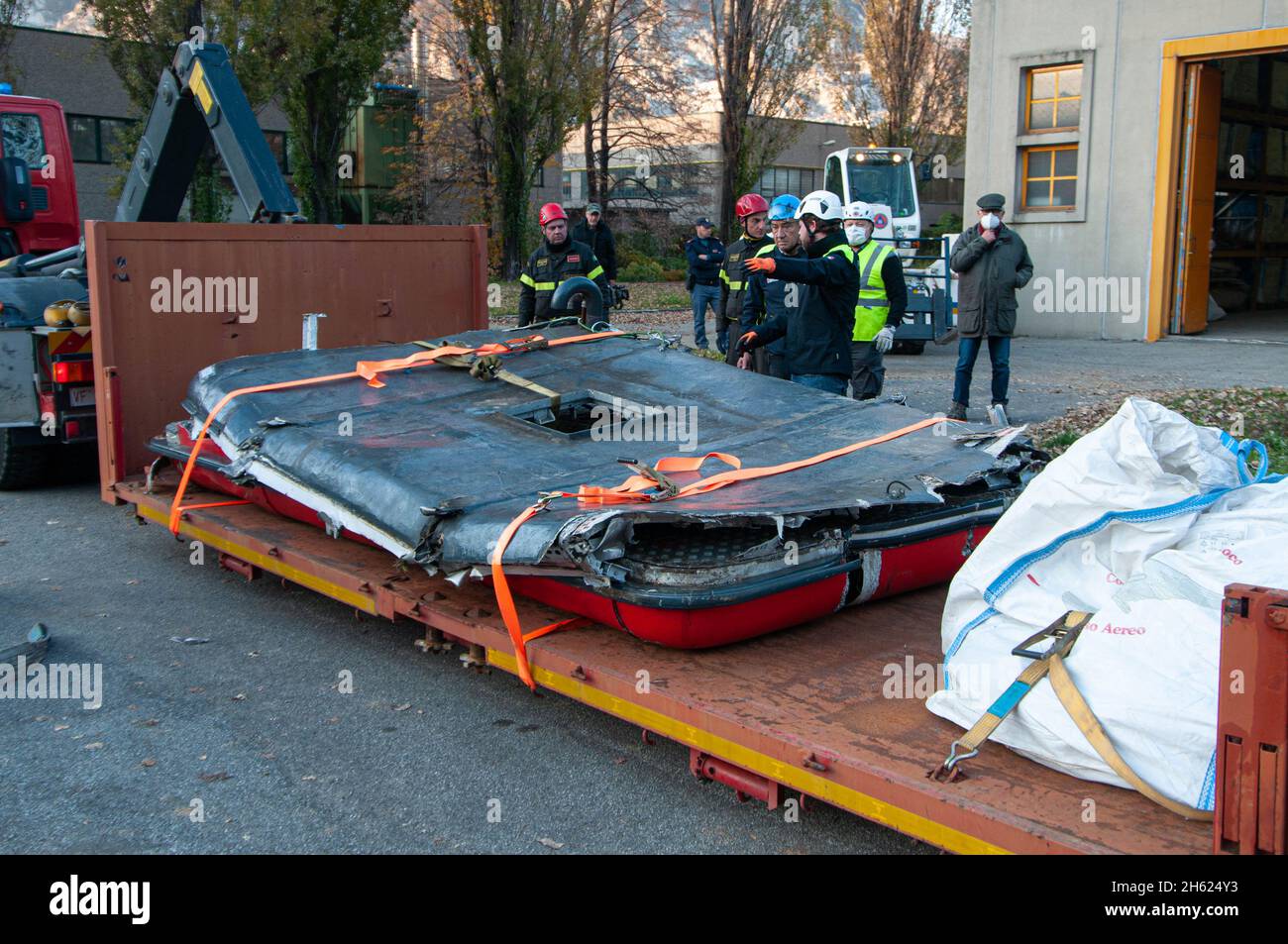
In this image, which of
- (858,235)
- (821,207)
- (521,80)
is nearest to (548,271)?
(858,235)

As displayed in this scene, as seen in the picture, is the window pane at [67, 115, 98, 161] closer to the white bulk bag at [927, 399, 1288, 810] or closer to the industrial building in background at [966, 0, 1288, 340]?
the industrial building in background at [966, 0, 1288, 340]

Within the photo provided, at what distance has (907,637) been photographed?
158 inches

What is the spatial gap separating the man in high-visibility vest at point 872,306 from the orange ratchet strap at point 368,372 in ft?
7.07

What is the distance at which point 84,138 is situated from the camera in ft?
94.7

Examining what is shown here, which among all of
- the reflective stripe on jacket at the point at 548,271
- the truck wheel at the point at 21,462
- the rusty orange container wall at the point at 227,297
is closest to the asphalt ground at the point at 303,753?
the rusty orange container wall at the point at 227,297

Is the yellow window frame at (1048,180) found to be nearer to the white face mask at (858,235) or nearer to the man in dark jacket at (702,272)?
the man in dark jacket at (702,272)

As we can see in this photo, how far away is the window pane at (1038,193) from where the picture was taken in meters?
17.9

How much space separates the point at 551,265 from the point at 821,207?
2967mm

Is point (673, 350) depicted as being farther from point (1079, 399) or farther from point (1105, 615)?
point (1079, 399)

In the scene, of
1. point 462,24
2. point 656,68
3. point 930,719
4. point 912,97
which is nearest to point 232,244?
point 930,719

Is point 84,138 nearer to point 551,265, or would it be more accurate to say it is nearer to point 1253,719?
point 551,265

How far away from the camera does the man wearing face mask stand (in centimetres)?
666

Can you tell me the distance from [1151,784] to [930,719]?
0.69 metres

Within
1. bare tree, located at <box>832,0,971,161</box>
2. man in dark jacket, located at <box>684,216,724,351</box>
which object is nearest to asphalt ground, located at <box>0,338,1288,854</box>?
man in dark jacket, located at <box>684,216,724,351</box>
